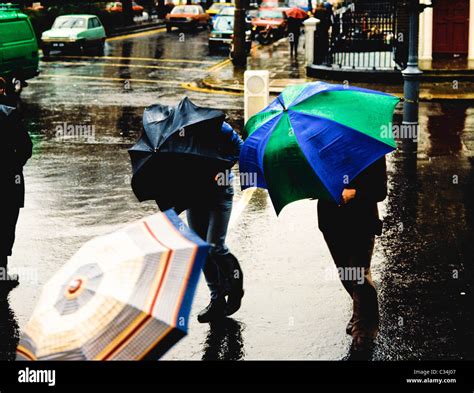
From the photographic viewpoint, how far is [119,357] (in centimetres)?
420

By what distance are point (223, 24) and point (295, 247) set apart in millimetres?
29743

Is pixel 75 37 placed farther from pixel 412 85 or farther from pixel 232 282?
pixel 232 282

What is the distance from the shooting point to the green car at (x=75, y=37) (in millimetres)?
34562

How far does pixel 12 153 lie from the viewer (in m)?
8.21

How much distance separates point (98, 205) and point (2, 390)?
215 inches

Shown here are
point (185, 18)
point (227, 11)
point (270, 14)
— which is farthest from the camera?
point (185, 18)

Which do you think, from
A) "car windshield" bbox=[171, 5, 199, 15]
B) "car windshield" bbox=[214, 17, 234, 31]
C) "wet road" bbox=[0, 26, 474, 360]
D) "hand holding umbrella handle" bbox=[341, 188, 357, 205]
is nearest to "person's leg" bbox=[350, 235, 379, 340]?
"wet road" bbox=[0, 26, 474, 360]

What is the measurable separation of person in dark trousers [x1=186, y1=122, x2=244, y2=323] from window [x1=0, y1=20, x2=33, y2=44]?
52.3 feet

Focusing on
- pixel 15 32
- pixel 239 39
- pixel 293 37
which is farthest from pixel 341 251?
pixel 293 37

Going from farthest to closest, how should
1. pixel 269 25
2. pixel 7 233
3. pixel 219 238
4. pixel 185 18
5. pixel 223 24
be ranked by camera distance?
pixel 185 18 < pixel 269 25 < pixel 223 24 < pixel 7 233 < pixel 219 238

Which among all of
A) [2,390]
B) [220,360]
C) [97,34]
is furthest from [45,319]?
[97,34]

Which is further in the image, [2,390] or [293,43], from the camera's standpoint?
[293,43]

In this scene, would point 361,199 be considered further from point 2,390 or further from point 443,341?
point 2,390

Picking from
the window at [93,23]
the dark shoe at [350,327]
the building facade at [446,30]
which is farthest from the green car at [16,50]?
the dark shoe at [350,327]
